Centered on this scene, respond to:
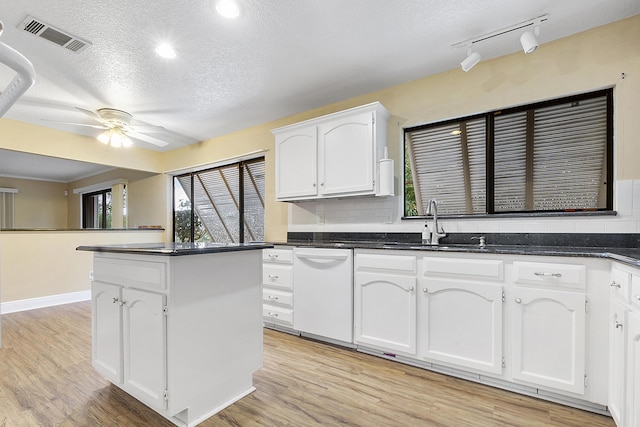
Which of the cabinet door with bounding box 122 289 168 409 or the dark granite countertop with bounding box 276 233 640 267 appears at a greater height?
the dark granite countertop with bounding box 276 233 640 267

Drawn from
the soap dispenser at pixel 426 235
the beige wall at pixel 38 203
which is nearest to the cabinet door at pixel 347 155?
the soap dispenser at pixel 426 235

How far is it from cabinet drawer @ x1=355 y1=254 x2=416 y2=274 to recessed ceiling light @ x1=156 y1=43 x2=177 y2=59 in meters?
2.21

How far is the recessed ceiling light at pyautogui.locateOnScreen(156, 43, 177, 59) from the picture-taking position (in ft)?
8.23

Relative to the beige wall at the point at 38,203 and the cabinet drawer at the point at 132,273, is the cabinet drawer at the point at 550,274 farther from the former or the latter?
the beige wall at the point at 38,203

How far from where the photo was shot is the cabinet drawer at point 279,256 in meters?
3.18

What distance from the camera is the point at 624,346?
1630 mm

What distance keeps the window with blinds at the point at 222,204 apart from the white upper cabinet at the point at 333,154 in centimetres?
106

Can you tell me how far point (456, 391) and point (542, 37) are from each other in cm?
261

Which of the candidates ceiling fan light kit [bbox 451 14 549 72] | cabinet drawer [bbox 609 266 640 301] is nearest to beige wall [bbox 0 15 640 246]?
ceiling fan light kit [bbox 451 14 549 72]

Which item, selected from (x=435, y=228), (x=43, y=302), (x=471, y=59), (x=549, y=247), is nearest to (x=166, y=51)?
(x=471, y=59)

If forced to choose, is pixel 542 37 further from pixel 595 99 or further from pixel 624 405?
pixel 624 405

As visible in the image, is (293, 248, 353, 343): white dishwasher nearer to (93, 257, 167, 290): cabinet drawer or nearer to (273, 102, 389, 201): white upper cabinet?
(273, 102, 389, 201): white upper cabinet

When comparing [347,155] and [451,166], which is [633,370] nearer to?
[451,166]

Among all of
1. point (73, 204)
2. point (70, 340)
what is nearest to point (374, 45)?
point (70, 340)
